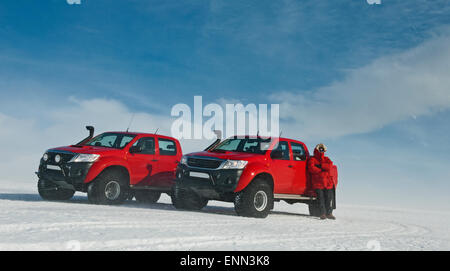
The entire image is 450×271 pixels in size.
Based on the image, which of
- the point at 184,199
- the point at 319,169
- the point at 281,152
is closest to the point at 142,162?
the point at 184,199

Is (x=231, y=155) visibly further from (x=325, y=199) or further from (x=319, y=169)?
(x=325, y=199)

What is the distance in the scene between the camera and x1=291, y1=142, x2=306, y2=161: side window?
517 inches

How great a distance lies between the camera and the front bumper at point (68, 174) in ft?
42.0

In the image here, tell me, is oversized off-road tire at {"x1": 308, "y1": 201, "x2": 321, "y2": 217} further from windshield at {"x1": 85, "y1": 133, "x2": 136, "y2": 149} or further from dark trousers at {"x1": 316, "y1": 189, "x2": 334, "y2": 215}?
windshield at {"x1": 85, "y1": 133, "x2": 136, "y2": 149}

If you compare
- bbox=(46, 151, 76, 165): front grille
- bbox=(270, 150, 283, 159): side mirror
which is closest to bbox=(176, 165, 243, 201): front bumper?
bbox=(270, 150, 283, 159): side mirror

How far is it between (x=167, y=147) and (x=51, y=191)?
138 inches

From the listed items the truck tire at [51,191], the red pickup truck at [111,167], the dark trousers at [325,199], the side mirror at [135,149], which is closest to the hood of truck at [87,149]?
the red pickup truck at [111,167]

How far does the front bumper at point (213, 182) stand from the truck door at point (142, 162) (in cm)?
204

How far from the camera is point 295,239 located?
8.00m

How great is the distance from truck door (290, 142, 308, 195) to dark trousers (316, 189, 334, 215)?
44cm

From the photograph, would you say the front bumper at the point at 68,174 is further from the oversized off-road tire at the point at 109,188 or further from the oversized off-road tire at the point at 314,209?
the oversized off-road tire at the point at 314,209

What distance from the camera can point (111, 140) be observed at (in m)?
14.4

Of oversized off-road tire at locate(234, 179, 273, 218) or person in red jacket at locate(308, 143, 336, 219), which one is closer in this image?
oversized off-road tire at locate(234, 179, 273, 218)
